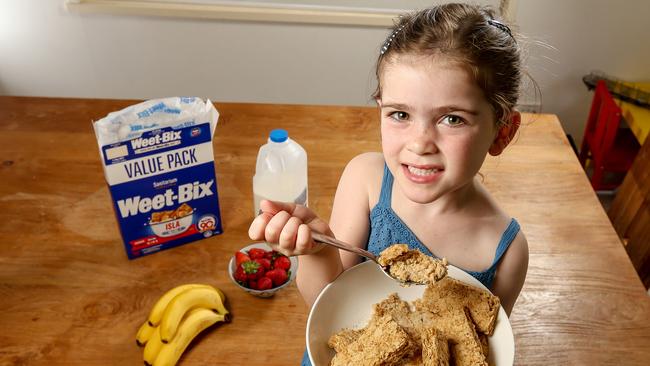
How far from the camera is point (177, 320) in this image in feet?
2.85

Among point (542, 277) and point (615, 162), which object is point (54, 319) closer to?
point (542, 277)

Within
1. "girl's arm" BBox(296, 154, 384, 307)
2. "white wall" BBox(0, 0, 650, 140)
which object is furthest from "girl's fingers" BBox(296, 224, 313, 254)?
"white wall" BBox(0, 0, 650, 140)

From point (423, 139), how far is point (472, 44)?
0.15 metres

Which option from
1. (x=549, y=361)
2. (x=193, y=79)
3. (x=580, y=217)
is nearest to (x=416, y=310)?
(x=549, y=361)

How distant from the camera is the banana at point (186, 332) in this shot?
2.73 feet

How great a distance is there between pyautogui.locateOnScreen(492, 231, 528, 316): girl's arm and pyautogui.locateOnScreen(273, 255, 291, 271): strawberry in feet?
1.20

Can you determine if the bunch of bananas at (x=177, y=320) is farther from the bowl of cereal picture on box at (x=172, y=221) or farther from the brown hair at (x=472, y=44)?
the brown hair at (x=472, y=44)

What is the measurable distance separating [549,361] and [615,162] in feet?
4.85

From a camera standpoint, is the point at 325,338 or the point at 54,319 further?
the point at 54,319

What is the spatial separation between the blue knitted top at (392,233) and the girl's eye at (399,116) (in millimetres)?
224

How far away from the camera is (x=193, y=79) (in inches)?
91.5

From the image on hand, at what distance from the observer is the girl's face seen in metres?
0.70

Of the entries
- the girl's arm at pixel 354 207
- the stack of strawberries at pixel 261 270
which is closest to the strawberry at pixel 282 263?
the stack of strawberries at pixel 261 270

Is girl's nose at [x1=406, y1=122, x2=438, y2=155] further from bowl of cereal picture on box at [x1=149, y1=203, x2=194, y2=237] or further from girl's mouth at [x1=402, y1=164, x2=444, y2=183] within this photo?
bowl of cereal picture on box at [x1=149, y1=203, x2=194, y2=237]
